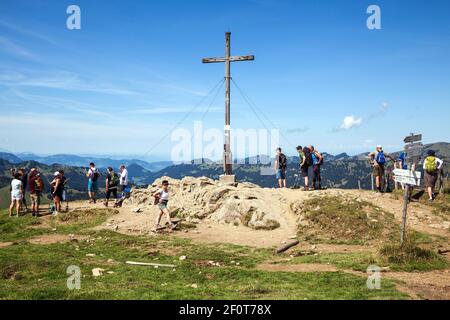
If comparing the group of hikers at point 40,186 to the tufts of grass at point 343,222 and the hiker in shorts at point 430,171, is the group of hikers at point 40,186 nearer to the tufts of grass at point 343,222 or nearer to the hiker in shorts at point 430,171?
the tufts of grass at point 343,222

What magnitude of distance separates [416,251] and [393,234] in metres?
5.23

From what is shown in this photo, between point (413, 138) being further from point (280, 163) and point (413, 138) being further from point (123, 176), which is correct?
point (123, 176)

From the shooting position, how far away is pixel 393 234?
61.4ft

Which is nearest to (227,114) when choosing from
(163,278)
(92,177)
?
(92,177)

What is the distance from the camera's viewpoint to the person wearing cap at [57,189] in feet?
83.6

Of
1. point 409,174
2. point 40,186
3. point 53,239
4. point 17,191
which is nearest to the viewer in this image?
Answer: point 409,174

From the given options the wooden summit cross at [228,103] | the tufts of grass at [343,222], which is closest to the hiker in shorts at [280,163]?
the wooden summit cross at [228,103]

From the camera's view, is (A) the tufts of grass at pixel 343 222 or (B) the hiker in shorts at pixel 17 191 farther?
(B) the hiker in shorts at pixel 17 191

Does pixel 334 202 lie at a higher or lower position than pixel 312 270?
higher

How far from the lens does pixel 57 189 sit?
2578 cm

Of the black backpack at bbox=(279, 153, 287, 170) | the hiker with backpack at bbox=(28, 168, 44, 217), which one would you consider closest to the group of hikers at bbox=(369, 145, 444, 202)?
the black backpack at bbox=(279, 153, 287, 170)

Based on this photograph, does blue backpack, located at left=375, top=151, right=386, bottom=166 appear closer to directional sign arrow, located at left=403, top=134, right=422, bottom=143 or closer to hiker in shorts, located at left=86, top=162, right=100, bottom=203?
directional sign arrow, located at left=403, top=134, right=422, bottom=143
